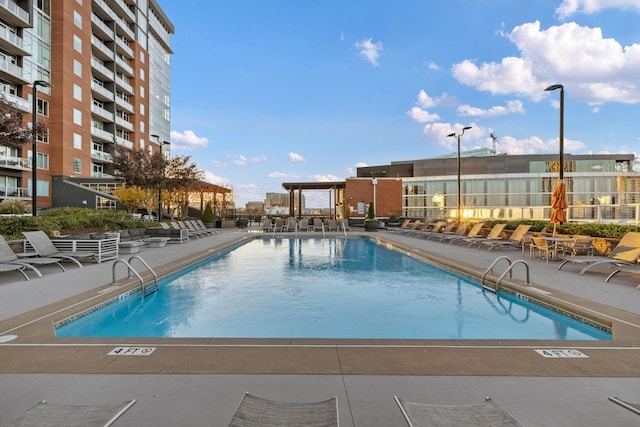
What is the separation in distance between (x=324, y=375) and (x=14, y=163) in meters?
31.0

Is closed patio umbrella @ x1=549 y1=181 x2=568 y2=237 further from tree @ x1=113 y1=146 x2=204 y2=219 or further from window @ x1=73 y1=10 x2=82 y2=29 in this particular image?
window @ x1=73 y1=10 x2=82 y2=29

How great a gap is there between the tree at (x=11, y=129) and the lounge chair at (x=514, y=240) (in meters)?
13.6

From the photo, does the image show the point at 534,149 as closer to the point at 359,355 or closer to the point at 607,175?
the point at 607,175

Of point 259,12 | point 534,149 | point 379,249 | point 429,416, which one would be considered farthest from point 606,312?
point 534,149

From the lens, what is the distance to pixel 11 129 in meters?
8.81

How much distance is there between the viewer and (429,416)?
1.79 m

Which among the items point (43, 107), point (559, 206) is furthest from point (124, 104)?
point (559, 206)

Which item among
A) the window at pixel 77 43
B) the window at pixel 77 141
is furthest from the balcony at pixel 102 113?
the window at pixel 77 43

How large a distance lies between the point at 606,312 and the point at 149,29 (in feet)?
172

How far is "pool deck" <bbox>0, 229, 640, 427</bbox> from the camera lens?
2285 mm

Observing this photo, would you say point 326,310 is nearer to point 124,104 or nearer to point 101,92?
point 101,92

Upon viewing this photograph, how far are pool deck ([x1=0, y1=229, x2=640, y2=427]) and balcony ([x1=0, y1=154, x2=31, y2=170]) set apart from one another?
26853 mm

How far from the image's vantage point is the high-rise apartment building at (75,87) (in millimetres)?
25703

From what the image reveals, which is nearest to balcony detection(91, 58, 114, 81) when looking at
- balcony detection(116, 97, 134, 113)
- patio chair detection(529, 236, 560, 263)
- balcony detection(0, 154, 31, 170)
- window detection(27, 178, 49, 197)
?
balcony detection(116, 97, 134, 113)
